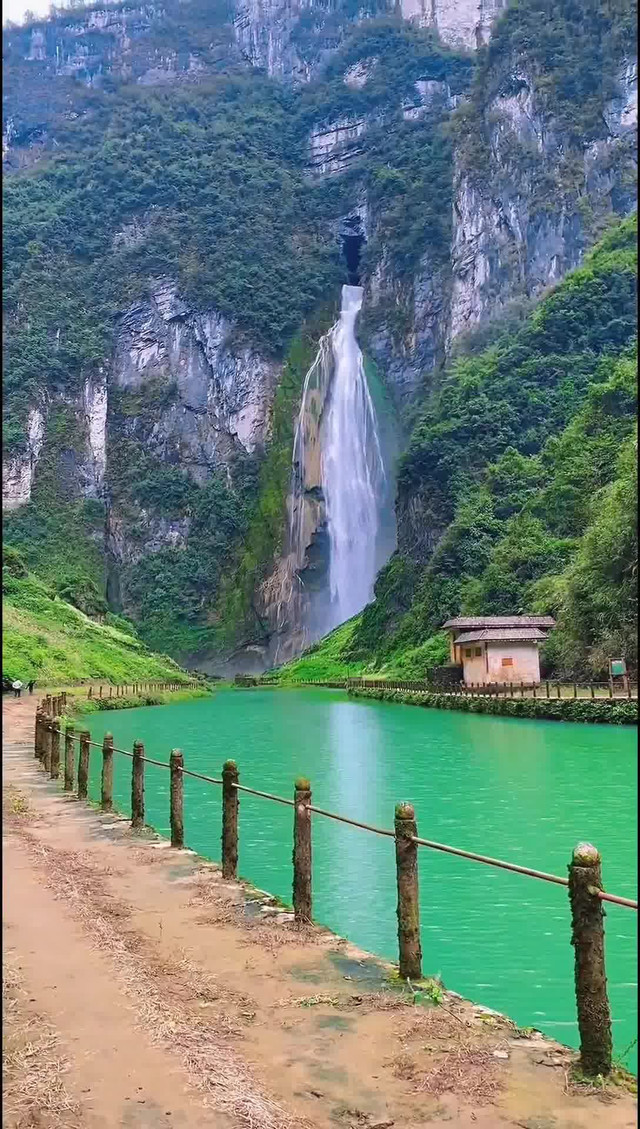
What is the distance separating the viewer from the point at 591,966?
15.0ft

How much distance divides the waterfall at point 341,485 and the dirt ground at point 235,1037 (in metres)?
62.7

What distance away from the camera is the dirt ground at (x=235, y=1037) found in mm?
4199

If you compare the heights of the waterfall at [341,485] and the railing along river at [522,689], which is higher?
the waterfall at [341,485]

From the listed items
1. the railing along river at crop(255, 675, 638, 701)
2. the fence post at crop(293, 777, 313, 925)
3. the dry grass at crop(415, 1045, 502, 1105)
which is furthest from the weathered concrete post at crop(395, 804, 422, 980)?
the railing along river at crop(255, 675, 638, 701)

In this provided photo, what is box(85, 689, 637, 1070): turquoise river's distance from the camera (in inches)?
292

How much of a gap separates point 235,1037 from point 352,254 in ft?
299

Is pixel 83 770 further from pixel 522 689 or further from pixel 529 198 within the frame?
pixel 529 198

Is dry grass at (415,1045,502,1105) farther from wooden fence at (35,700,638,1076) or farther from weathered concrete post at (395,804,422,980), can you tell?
weathered concrete post at (395,804,422,980)

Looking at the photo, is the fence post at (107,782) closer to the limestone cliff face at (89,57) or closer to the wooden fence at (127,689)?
the wooden fence at (127,689)

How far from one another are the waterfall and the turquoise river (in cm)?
4369

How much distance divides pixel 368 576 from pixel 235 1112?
66589 mm

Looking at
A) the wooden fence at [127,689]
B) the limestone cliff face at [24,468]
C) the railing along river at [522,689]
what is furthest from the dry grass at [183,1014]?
the limestone cliff face at [24,468]

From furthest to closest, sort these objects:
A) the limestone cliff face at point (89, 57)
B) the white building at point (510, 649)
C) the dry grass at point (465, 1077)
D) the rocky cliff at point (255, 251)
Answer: the limestone cliff face at point (89, 57) < the rocky cliff at point (255, 251) < the white building at point (510, 649) < the dry grass at point (465, 1077)

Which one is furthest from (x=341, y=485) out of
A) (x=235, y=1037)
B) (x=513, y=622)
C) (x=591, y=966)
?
(x=591, y=966)
